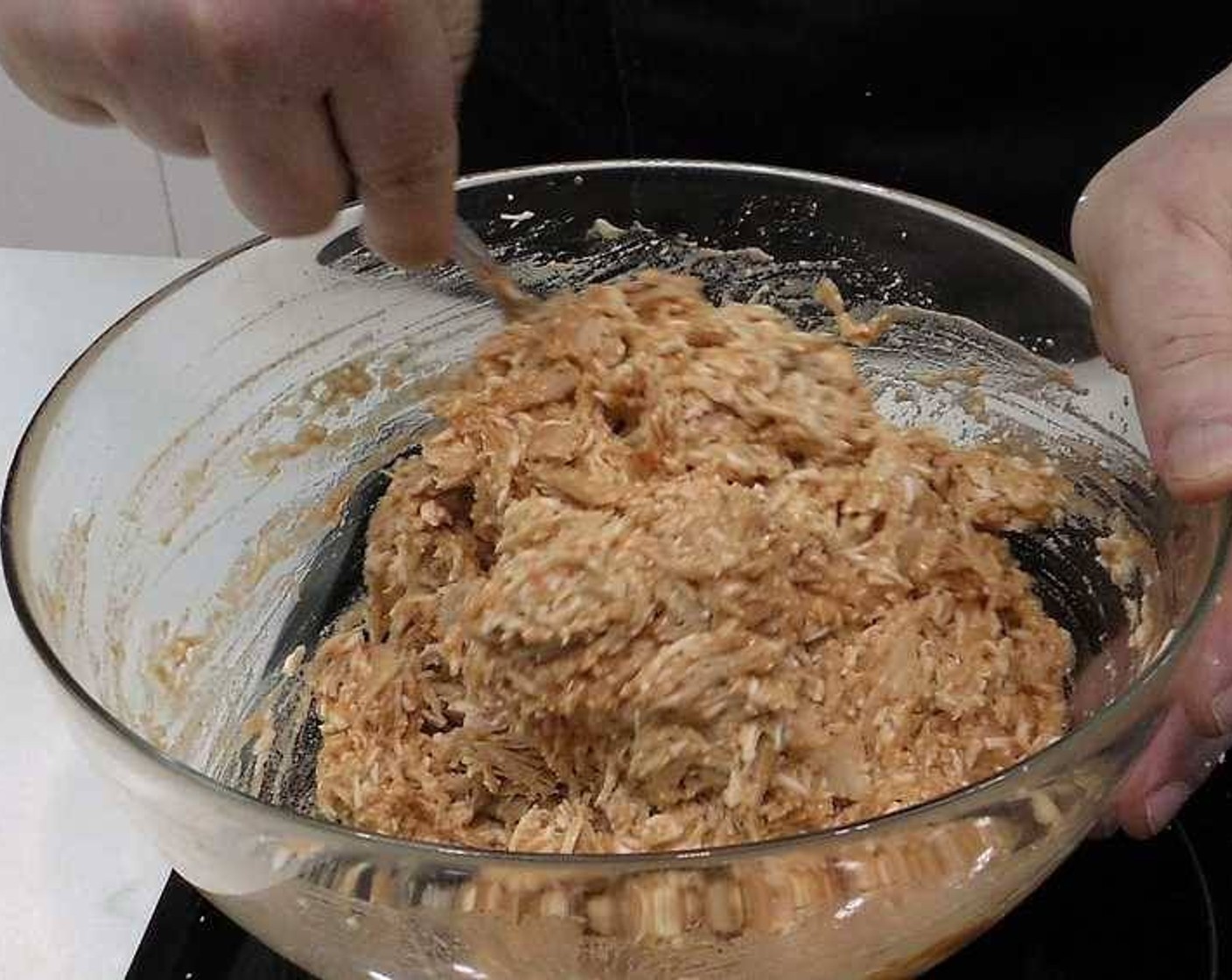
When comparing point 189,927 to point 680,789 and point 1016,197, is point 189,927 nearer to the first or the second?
point 680,789

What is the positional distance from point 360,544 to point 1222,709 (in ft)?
2.03

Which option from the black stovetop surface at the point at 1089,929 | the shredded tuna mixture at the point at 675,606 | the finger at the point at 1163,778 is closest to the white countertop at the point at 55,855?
the black stovetop surface at the point at 1089,929

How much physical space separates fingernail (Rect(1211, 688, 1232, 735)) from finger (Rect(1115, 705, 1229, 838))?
0.02 m

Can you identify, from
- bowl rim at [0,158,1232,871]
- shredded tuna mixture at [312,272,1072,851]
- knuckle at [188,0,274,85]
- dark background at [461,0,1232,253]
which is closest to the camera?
bowl rim at [0,158,1232,871]

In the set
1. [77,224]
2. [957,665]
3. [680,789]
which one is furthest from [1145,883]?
[77,224]

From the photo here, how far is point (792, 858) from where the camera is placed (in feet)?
2.05

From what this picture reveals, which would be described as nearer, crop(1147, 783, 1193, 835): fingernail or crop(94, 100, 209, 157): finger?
crop(94, 100, 209, 157): finger

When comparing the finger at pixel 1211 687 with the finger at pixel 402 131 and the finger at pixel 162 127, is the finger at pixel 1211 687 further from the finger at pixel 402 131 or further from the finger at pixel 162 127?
the finger at pixel 162 127

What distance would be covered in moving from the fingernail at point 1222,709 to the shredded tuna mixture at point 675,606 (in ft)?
0.31

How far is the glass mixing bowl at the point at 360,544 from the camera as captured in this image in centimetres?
66

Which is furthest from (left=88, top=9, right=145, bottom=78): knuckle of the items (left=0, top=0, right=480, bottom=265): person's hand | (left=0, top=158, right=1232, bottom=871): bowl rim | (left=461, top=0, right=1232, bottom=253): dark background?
(left=461, top=0, right=1232, bottom=253): dark background

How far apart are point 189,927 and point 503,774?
8.5 inches

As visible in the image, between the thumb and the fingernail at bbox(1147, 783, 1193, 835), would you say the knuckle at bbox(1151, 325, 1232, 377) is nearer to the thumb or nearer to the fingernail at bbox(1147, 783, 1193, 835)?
the thumb

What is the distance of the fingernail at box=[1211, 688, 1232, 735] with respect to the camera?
874 millimetres
